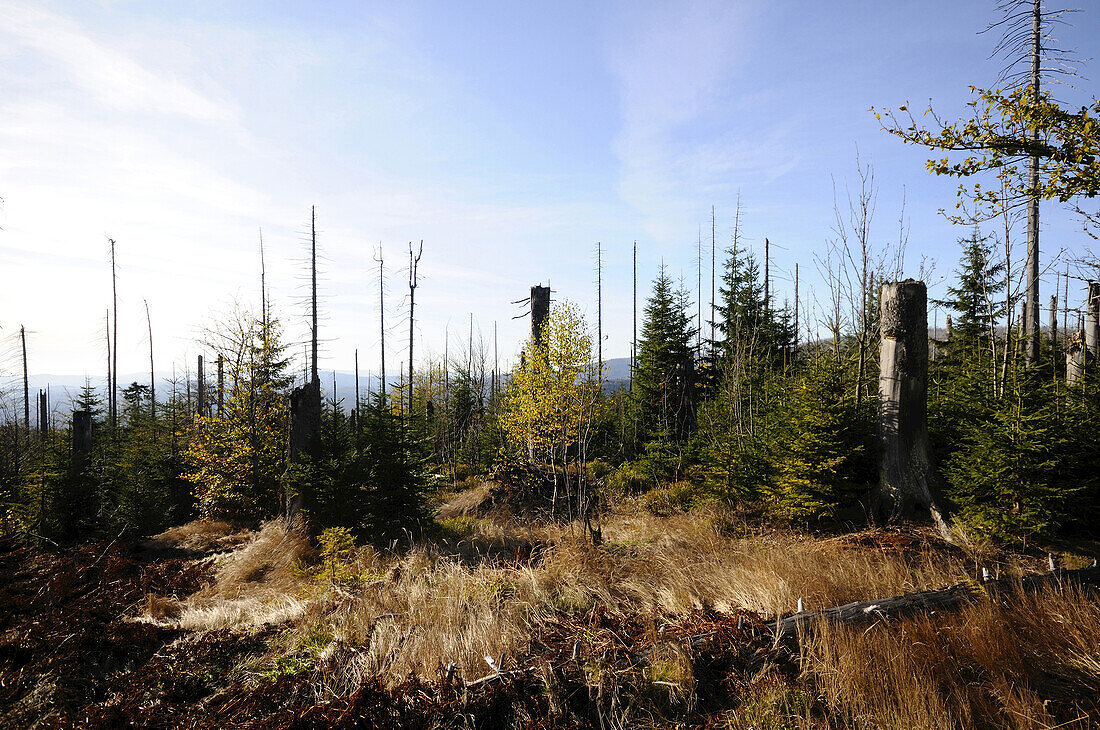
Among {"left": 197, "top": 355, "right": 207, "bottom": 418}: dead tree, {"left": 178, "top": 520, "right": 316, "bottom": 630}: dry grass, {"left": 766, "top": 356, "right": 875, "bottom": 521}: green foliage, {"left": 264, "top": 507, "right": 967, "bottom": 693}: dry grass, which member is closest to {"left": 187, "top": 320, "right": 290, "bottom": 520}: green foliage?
{"left": 178, "top": 520, "right": 316, "bottom": 630}: dry grass

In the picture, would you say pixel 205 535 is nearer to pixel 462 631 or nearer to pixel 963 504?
pixel 462 631

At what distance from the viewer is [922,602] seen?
11.5ft

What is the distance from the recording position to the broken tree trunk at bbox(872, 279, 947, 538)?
676 cm

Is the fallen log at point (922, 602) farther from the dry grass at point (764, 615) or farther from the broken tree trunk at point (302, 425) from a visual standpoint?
the broken tree trunk at point (302, 425)

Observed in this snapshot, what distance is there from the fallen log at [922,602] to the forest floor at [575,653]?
0.22 ft

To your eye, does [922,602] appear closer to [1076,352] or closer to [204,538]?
[1076,352]

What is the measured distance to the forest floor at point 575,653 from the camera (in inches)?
110

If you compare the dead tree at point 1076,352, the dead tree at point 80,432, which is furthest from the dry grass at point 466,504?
the dead tree at point 80,432

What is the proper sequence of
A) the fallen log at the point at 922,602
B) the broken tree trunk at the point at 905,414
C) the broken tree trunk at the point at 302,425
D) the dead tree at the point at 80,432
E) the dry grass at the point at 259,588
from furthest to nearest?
the dead tree at the point at 80,432
the broken tree trunk at the point at 302,425
the broken tree trunk at the point at 905,414
the dry grass at the point at 259,588
the fallen log at the point at 922,602

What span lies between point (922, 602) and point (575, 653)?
2.62m

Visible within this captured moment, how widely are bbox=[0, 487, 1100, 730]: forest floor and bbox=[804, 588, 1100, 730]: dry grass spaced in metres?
0.01

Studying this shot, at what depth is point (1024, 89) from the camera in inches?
156

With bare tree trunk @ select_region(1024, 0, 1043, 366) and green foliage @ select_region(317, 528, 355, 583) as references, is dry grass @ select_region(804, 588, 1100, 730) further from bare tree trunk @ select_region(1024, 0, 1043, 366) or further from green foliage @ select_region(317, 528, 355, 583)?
bare tree trunk @ select_region(1024, 0, 1043, 366)

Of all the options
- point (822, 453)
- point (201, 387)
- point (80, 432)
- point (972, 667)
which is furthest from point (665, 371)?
point (201, 387)
